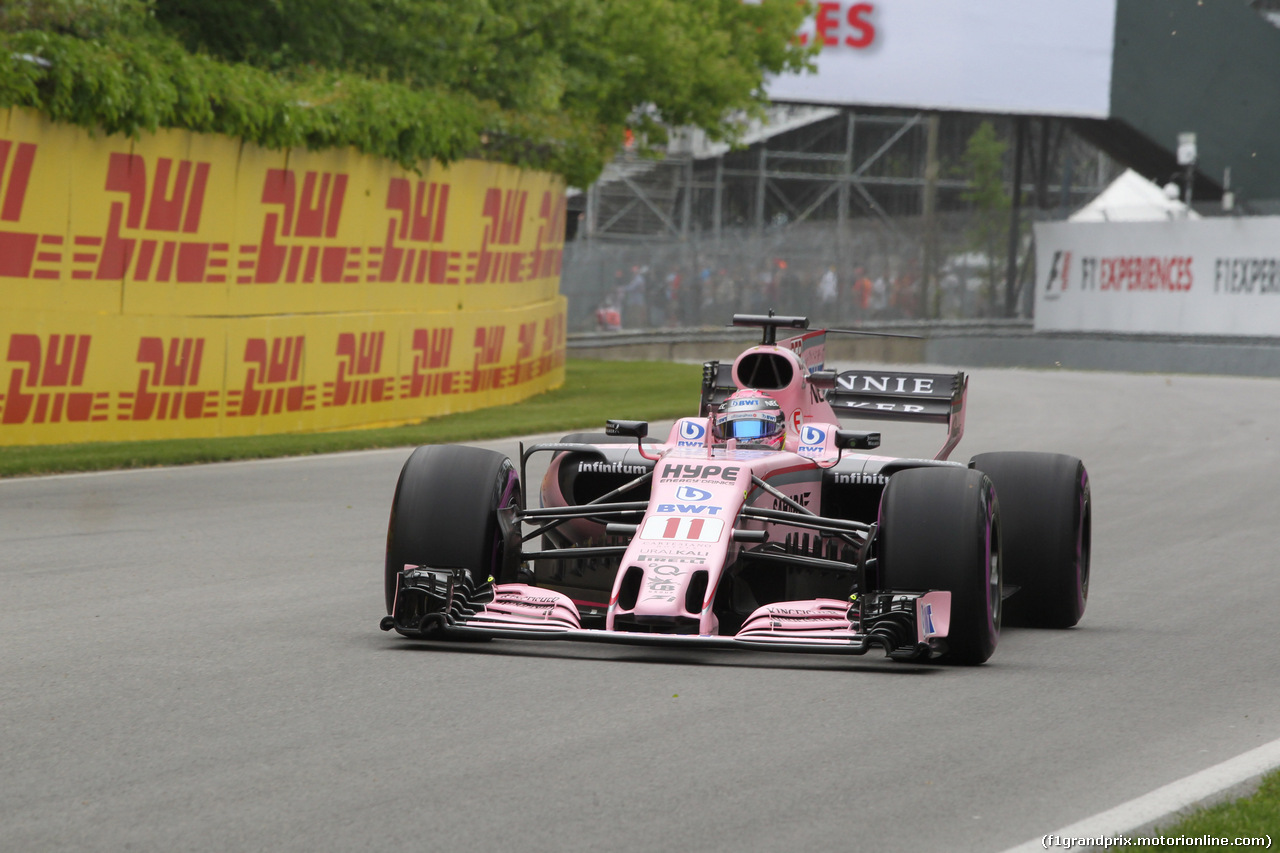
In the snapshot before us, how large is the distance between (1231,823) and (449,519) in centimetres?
363

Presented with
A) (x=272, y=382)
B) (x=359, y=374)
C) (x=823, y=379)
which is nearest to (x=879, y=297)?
(x=359, y=374)

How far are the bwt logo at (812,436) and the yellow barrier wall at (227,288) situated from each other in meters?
8.86

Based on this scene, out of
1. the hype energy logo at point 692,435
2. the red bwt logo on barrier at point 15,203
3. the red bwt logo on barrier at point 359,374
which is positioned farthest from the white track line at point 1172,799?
the red bwt logo on barrier at point 359,374

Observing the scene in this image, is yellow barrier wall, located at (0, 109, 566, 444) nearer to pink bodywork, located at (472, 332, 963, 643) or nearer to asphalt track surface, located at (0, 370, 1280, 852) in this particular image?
asphalt track surface, located at (0, 370, 1280, 852)

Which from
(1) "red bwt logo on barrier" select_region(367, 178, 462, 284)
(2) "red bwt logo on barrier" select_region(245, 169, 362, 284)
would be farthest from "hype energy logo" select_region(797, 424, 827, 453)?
(1) "red bwt logo on barrier" select_region(367, 178, 462, 284)

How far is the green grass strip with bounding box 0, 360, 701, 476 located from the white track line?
34.3ft

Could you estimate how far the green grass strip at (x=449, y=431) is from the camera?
14.1m

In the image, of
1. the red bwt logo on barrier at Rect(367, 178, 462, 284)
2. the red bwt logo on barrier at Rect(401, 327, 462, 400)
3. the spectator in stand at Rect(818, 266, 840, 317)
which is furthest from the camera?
the spectator in stand at Rect(818, 266, 840, 317)

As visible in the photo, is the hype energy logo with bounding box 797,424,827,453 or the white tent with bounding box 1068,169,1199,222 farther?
the white tent with bounding box 1068,169,1199,222

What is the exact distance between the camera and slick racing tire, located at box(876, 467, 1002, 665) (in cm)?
671

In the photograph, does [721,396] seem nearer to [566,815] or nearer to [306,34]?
[566,815]

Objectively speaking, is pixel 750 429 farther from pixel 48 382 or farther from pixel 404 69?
pixel 404 69

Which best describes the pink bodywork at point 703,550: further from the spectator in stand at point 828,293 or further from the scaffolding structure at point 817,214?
the spectator in stand at point 828,293

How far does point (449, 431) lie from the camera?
713 inches
